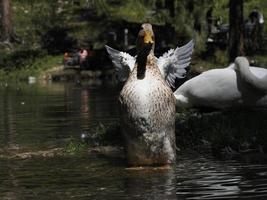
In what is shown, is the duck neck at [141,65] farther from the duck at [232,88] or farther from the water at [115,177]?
the duck at [232,88]

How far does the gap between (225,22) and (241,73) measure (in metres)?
35.0

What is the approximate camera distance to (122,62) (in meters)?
10.6

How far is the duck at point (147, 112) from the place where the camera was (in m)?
9.59

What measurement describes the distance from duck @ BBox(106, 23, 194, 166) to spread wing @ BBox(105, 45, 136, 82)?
18.6 inches

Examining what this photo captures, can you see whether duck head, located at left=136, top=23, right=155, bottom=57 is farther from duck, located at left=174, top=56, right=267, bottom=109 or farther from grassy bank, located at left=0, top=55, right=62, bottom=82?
grassy bank, located at left=0, top=55, right=62, bottom=82

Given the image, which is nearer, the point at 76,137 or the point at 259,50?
the point at 76,137

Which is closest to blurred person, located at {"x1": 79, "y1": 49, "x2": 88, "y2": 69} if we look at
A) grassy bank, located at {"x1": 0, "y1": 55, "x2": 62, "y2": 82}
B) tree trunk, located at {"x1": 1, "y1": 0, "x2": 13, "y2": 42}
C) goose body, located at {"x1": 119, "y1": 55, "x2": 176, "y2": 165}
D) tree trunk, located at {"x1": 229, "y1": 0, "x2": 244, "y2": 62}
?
grassy bank, located at {"x1": 0, "y1": 55, "x2": 62, "y2": 82}

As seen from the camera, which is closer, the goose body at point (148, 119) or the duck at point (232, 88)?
the goose body at point (148, 119)

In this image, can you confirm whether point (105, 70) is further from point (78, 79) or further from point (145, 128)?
point (145, 128)

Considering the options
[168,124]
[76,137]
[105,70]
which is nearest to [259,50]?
[105,70]

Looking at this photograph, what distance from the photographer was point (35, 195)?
818cm

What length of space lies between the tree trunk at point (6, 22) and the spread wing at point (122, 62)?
39.2m

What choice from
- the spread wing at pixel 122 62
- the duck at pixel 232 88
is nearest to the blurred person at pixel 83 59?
the duck at pixel 232 88

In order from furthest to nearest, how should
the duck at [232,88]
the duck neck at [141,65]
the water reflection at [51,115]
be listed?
the water reflection at [51,115] → the duck at [232,88] → the duck neck at [141,65]
